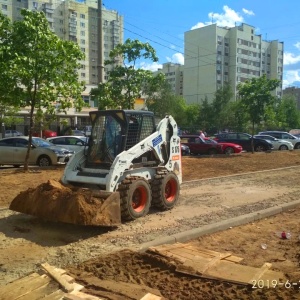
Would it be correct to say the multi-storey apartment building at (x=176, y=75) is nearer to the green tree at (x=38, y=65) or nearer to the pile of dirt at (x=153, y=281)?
the green tree at (x=38, y=65)

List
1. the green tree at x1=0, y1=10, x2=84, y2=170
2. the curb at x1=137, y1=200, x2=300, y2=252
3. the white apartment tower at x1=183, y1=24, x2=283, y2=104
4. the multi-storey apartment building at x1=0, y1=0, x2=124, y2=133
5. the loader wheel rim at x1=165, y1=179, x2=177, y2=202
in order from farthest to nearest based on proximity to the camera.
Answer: the white apartment tower at x1=183, y1=24, x2=283, y2=104 → the multi-storey apartment building at x1=0, y1=0, x2=124, y2=133 → the green tree at x1=0, y1=10, x2=84, y2=170 → the loader wheel rim at x1=165, y1=179, x2=177, y2=202 → the curb at x1=137, y1=200, x2=300, y2=252

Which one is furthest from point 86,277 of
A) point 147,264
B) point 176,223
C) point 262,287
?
point 176,223

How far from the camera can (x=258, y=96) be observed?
23.9 meters

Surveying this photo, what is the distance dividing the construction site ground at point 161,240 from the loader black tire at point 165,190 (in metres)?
0.24

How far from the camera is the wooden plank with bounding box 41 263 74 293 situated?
4.45 meters

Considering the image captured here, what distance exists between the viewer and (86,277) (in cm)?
488

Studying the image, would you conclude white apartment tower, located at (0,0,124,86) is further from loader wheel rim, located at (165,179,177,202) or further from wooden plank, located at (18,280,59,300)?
wooden plank, located at (18,280,59,300)

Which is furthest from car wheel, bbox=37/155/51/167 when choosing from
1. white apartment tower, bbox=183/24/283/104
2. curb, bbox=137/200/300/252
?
white apartment tower, bbox=183/24/283/104

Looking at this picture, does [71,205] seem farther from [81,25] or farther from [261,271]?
[81,25]

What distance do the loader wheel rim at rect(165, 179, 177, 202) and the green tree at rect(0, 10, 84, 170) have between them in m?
6.53

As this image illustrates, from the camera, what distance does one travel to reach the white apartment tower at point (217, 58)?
117 m

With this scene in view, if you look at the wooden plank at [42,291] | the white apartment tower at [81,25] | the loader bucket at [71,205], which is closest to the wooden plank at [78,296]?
the wooden plank at [42,291]

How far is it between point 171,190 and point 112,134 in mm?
2117

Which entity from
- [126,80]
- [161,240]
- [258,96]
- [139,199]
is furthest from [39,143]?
[258,96]
